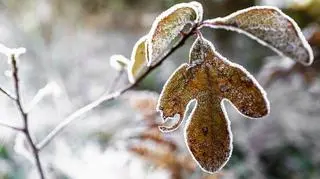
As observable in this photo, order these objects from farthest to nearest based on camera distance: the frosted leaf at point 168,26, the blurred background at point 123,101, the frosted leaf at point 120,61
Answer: the blurred background at point 123,101, the frosted leaf at point 120,61, the frosted leaf at point 168,26

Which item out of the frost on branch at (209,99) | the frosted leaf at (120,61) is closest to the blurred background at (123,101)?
the frosted leaf at (120,61)

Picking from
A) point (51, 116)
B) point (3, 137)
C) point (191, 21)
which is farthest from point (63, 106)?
point (191, 21)

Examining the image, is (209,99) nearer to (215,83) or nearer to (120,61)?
(215,83)

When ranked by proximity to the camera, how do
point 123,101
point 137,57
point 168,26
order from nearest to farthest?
1. point 168,26
2. point 137,57
3. point 123,101

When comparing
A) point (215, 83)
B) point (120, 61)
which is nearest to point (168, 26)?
point (215, 83)

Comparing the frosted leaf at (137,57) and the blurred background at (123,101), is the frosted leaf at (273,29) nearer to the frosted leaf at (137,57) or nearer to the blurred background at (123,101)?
the frosted leaf at (137,57)

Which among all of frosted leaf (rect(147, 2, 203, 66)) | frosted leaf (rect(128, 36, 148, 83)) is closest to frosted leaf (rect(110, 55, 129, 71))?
frosted leaf (rect(128, 36, 148, 83))

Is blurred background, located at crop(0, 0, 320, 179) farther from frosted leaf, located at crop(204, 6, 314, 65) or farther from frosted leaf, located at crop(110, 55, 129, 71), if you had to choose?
frosted leaf, located at crop(204, 6, 314, 65)
